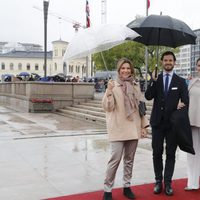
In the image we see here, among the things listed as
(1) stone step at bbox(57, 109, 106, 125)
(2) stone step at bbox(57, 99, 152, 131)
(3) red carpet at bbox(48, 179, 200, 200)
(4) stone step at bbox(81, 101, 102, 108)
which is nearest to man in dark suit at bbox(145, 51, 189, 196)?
(3) red carpet at bbox(48, 179, 200, 200)

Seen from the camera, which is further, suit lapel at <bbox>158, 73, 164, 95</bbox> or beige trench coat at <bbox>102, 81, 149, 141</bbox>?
suit lapel at <bbox>158, 73, 164, 95</bbox>

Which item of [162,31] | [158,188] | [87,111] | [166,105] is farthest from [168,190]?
[87,111]

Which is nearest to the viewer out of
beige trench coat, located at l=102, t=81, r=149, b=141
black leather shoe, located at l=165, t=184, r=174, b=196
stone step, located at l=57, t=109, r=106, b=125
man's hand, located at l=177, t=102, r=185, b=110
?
beige trench coat, located at l=102, t=81, r=149, b=141

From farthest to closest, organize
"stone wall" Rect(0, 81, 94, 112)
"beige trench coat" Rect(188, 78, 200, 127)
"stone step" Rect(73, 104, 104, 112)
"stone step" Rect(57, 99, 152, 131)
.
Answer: "stone wall" Rect(0, 81, 94, 112) < "stone step" Rect(73, 104, 104, 112) < "stone step" Rect(57, 99, 152, 131) < "beige trench coat" Rect(188, 78, 200, 127)

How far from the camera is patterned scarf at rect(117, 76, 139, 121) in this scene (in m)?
4.56

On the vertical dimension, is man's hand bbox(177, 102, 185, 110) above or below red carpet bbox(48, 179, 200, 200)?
above

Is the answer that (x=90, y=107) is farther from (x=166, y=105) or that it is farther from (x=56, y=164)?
(x=166, y=105)

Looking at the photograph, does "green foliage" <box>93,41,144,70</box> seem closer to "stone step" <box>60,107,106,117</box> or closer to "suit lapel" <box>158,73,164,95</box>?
"stone step" <box>60,107,106,117</box>

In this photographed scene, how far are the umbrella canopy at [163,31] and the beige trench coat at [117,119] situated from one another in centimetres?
139

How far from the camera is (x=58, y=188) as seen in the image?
5.22 m

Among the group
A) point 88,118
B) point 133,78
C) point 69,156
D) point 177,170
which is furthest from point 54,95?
point 133,78

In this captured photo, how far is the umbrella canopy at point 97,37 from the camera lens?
5398 millimetres

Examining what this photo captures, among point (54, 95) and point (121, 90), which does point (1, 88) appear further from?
point (121, 90)

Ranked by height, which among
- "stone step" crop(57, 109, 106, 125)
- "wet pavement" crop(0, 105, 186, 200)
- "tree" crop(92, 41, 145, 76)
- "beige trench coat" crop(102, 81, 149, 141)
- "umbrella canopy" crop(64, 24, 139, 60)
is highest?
"tree" crop(92, 41, 145, 76)
